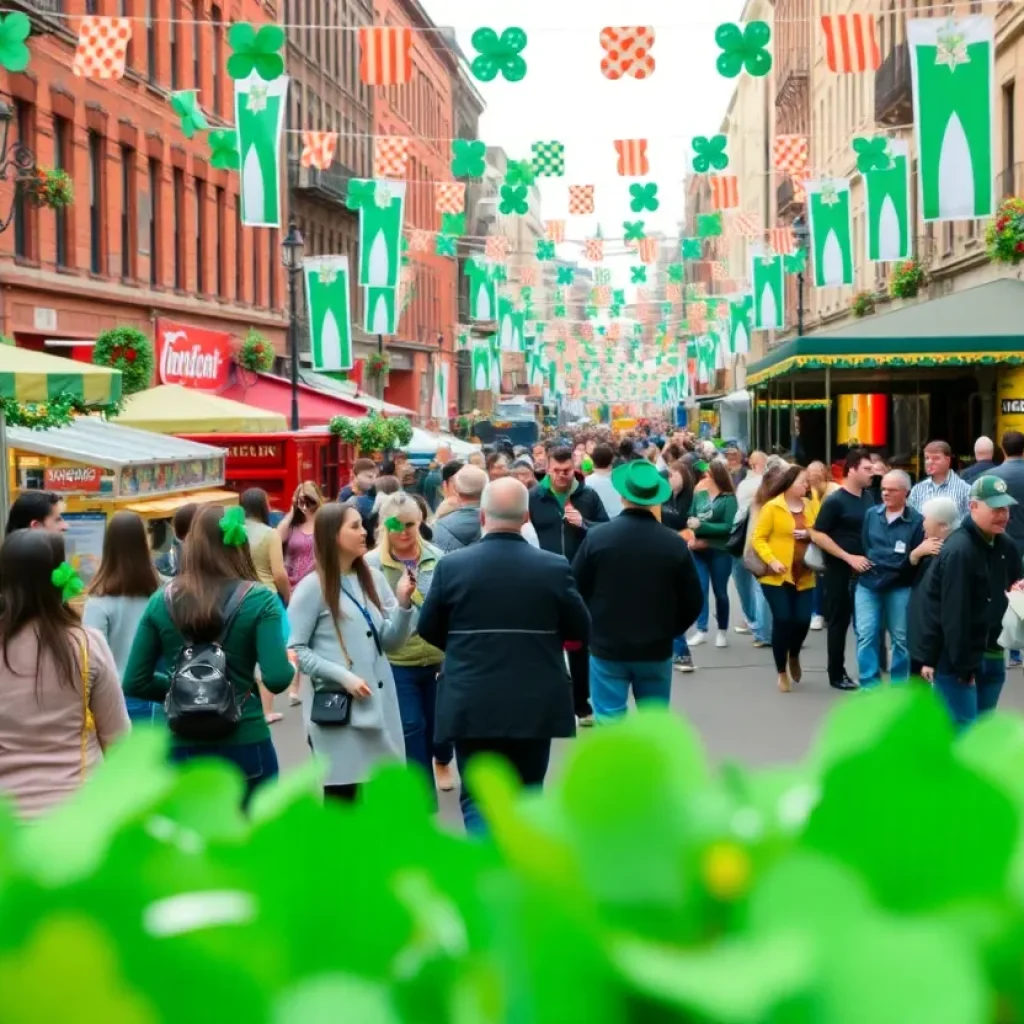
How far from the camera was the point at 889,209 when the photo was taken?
24219 mm

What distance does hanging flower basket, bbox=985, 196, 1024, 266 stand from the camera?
71.3 ft

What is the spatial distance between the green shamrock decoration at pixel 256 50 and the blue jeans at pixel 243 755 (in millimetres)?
14341

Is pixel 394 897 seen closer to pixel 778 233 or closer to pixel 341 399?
pixel 341 399

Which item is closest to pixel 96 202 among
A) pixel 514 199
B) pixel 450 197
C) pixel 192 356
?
pixel 192 356

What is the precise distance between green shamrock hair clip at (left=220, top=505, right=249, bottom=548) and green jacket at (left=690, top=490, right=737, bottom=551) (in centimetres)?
935

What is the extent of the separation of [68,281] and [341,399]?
24.5ft

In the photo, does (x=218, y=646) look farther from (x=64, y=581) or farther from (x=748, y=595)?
(x=748, y=595)

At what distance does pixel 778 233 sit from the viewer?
38000 mm

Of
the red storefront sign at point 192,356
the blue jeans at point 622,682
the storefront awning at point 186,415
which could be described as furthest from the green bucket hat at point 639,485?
the red storefront sign at point 192,356

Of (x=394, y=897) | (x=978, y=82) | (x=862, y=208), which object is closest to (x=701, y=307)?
(x=862, y=208)

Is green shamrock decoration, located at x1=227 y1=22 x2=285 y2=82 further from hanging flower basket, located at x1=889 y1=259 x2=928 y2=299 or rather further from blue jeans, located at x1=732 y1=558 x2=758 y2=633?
hanging flower basket, located at x1=889 y1=259 x2=928 y2=299

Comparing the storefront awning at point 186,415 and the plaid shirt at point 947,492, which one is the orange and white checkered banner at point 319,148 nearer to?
the storefront awning at point 186,415

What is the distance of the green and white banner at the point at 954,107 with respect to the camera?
17.7 metres

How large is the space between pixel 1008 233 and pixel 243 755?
698 inches
